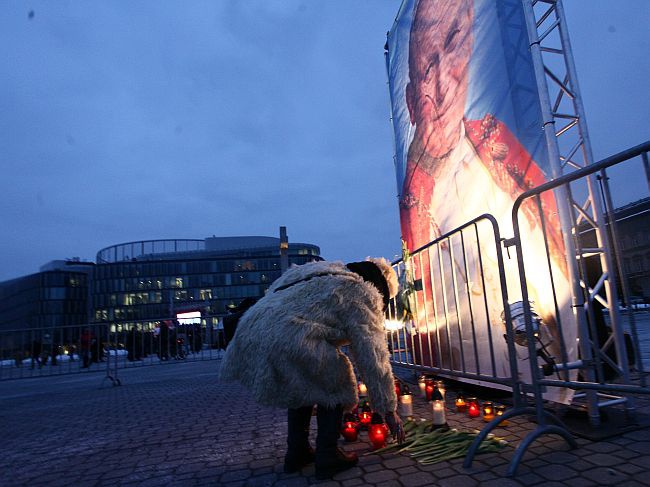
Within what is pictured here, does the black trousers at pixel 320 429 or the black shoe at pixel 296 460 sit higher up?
the black trousers at pixel 320 429

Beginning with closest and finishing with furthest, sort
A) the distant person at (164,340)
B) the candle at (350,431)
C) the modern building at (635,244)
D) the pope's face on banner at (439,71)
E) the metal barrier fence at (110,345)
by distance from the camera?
the modern building at (635,244), the candle at (350,431), the pope's face on banner at (439,71), the metal barrier fence at (110,345), the distant person at (164,340)

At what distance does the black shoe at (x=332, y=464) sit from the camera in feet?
8.34

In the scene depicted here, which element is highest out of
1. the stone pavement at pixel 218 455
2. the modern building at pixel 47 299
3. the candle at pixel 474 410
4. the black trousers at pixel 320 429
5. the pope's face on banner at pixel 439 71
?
the modern building at pixel 47 299

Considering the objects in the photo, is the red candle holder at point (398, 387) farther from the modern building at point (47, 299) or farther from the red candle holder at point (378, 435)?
the modern building at point (47, 299)

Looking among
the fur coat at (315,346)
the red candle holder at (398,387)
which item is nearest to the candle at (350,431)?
the fur coat at (315,346)

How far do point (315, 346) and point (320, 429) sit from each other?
0.58 meters

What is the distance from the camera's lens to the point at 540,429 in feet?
8.11

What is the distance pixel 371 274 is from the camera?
9.63 feet

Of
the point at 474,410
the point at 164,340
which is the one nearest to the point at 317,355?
the point at 474,410

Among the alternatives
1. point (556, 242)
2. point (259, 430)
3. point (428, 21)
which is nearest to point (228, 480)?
point (259, 430)

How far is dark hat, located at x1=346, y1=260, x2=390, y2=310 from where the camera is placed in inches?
115

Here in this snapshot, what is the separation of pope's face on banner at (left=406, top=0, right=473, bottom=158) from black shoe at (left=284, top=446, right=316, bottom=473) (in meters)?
3.81

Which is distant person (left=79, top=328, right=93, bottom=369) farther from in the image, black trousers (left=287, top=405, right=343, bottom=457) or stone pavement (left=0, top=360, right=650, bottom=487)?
black trousers (left=287, top=405, right=343, bottom=457)

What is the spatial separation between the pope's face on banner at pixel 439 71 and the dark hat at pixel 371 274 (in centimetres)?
267
